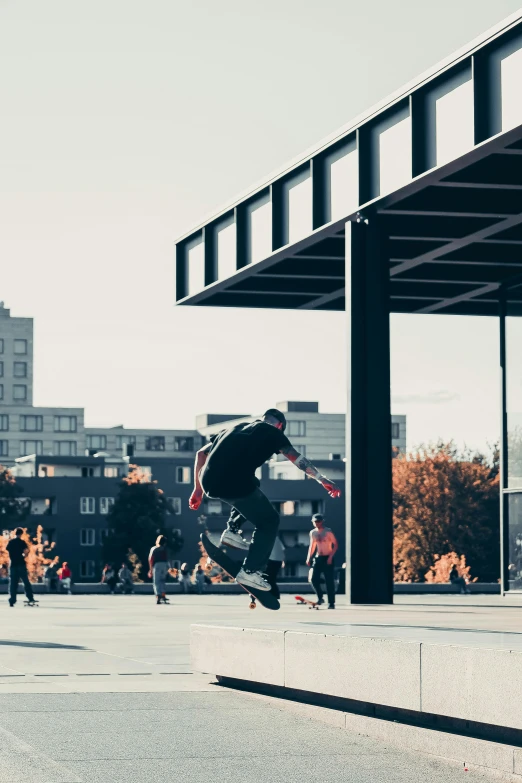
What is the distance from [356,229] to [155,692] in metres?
11.6

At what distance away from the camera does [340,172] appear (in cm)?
2181

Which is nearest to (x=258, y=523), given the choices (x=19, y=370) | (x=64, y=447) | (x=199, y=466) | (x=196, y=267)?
(x=199, y=466)

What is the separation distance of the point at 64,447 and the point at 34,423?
16.3 ft

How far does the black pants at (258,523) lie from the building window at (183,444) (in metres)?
182

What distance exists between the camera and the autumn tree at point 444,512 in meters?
77.1

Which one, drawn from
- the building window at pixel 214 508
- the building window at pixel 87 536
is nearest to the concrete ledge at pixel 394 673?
the building window at pixel 87 536

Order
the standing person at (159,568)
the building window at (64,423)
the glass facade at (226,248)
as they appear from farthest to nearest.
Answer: the building window at (64,423) < the standing person at (159,568) < the glass facade at (226,248)

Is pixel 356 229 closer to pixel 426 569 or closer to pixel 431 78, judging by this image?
pixel 431 78

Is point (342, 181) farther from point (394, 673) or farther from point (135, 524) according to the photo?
point (135, 524)

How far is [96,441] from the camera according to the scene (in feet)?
655

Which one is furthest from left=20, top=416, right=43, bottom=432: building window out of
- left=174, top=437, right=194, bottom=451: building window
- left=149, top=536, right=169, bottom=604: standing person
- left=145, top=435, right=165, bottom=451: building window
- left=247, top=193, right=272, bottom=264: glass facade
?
left=247, top=193, right=272, bottom=264: glass facade

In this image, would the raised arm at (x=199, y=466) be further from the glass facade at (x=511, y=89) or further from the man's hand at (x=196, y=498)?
the glass facade at (x=511, y=89)

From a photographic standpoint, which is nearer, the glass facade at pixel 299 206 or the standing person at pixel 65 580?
the glass facade at pixel 299 206

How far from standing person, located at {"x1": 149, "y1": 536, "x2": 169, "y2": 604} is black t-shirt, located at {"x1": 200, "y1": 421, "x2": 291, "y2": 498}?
701 inches
